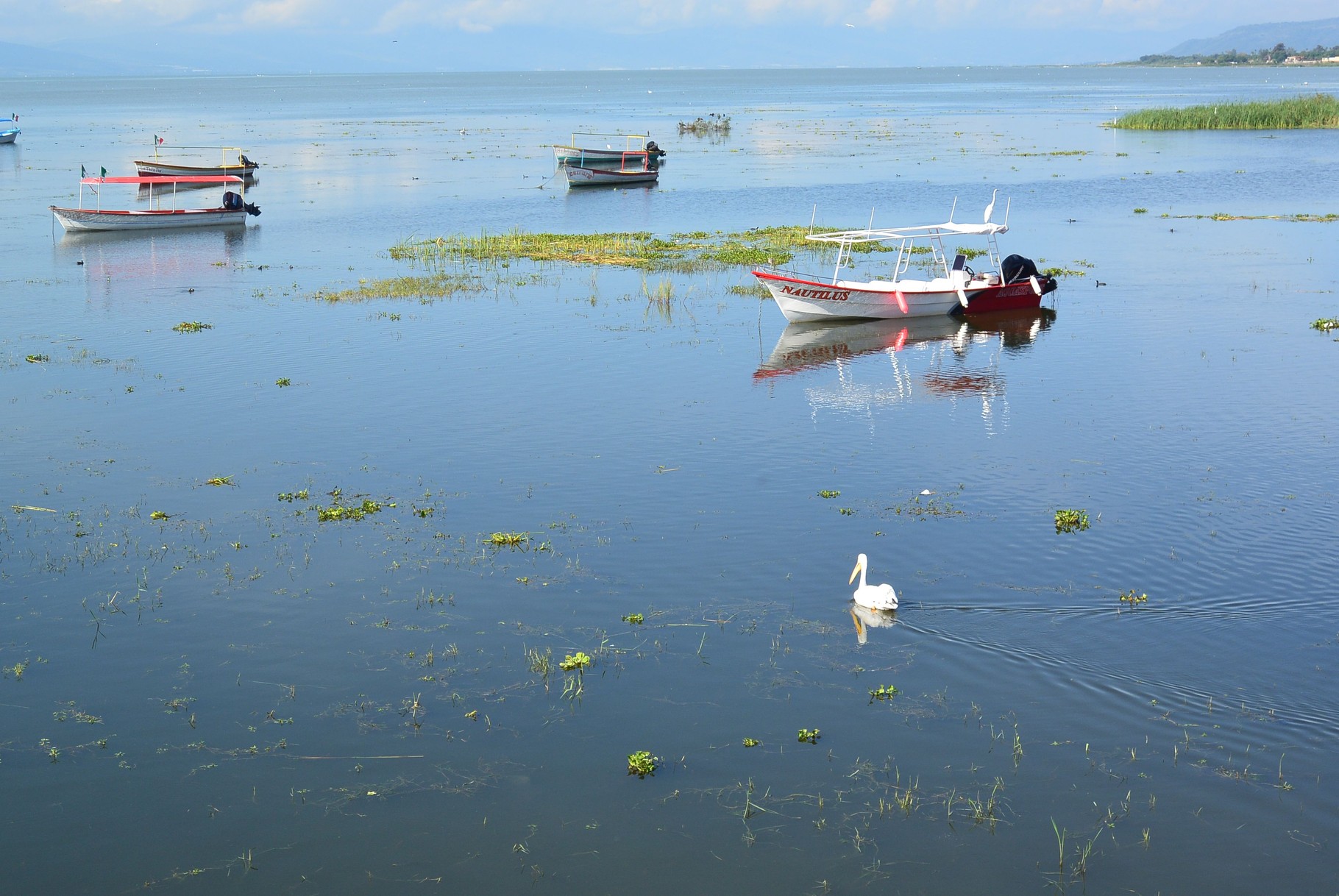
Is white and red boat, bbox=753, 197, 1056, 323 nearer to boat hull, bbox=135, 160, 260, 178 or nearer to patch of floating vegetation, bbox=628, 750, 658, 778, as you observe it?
patch of floating vegetation, bbox=628, 750, 658, 778

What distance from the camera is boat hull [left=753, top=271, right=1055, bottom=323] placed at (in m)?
37.2

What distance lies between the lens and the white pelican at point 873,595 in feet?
57.5

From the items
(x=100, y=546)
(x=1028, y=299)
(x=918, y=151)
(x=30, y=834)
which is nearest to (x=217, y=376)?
(x=100, y=546)

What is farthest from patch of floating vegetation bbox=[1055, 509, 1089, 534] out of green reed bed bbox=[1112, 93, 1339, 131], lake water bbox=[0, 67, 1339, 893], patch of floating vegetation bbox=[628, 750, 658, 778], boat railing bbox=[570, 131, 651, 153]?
green reed bed bbox=[1112, 93, 1339, 131]

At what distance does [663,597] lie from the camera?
61.1 feet

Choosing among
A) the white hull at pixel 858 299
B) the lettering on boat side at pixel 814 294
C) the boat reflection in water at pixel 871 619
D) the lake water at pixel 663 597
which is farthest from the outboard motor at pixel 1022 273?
the boat reflection in water at pixel 871 619

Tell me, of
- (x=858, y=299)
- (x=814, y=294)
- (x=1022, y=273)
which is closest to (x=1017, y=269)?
(x=1022, y=273)

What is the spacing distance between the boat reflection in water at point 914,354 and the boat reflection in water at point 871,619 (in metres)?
11.1

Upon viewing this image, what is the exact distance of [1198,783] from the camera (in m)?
13.8

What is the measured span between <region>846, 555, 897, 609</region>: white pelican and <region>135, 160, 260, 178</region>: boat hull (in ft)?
234

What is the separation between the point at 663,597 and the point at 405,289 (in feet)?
89.9

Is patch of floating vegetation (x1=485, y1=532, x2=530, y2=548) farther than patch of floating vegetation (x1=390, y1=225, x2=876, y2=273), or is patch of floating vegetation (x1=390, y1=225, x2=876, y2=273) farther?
patch of floating vegetation (x1=390, y1=225, x2=876, y2=273)

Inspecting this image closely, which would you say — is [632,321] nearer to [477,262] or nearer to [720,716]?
[477,262]

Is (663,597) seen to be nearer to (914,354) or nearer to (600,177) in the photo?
(914,354)
